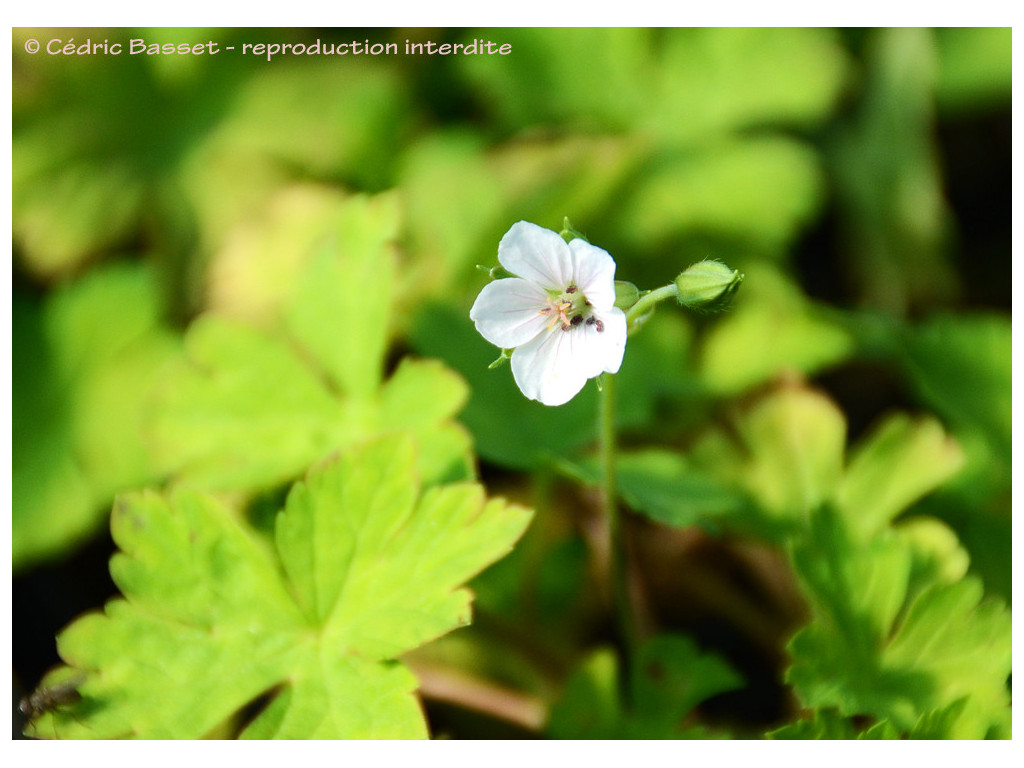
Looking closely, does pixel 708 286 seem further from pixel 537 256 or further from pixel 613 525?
pixel 613 525

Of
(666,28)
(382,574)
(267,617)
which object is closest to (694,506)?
(382,574)

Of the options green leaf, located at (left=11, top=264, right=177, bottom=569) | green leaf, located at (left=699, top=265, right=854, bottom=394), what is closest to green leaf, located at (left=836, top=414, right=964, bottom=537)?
green leaf, located at (left=699, top=265, right=854, bottom=394)

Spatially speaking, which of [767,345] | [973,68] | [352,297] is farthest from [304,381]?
[973,68]

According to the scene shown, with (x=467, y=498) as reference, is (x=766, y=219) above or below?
above

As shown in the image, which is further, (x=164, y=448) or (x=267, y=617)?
(x=164, y=448)

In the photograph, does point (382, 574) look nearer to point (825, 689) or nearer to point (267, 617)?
point (267, 617)

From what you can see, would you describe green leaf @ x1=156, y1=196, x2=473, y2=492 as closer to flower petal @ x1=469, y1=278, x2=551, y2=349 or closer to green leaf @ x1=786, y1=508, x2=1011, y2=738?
flower petal @ x1=469, y1=278, x2=551, y2=349

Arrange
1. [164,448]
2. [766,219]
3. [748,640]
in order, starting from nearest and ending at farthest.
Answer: [164,448], [748,640], [766,219]
